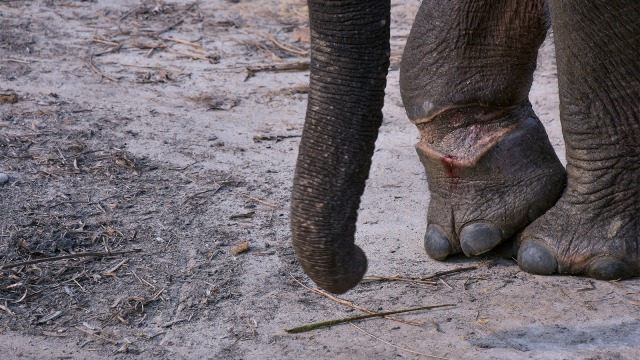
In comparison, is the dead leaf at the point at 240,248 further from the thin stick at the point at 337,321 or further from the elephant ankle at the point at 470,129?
the elephant ankle at the point at 470,129

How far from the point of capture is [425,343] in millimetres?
2740

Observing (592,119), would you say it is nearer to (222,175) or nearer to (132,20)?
(222,175)

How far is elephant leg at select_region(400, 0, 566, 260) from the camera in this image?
3.25 meters

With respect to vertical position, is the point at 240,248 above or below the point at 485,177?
below

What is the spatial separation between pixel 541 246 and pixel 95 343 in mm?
1335

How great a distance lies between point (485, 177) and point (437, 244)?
0.89ft

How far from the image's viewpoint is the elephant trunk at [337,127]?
206cm

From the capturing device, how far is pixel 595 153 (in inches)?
121

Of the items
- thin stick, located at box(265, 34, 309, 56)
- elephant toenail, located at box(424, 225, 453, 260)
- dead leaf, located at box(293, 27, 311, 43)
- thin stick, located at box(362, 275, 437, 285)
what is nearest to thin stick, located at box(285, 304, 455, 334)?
thin stick, located at box(362, 275, 437, 285)

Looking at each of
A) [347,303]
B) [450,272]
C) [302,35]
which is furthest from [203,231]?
[302,35]

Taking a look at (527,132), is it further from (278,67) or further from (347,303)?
(278,67)

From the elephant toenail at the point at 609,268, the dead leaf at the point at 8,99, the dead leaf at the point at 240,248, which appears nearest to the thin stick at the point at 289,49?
the dead leaf at the point at 8,99

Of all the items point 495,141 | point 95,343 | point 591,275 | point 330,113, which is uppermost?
point 330,113

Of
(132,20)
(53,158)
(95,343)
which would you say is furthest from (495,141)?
(132,20)
